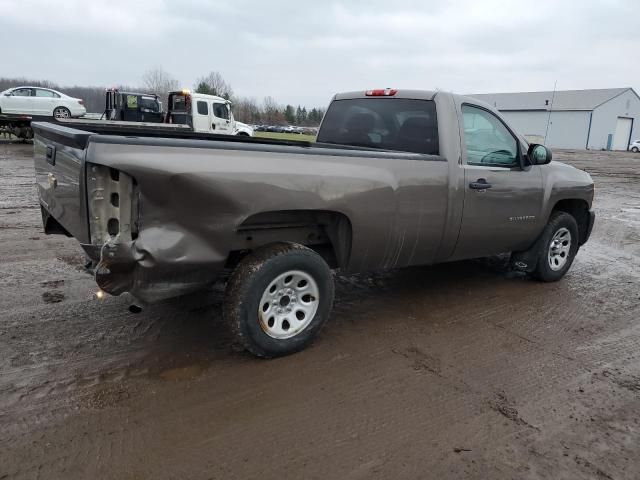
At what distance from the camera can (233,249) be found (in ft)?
11.3

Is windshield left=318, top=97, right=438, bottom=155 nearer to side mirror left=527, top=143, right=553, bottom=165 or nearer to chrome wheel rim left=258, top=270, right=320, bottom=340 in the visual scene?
side mirror left=527, top=143, right=553, bottom=165

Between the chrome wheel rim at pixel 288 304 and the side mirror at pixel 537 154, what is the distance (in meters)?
2.85

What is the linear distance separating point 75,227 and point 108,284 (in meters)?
0.50

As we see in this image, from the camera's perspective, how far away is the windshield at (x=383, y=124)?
4.65 m

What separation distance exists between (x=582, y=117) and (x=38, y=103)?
194ft

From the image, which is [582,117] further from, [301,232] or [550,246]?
[301,232]

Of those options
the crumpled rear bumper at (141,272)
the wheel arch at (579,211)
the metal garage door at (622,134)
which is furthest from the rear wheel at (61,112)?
the metal garage door at (622,134)

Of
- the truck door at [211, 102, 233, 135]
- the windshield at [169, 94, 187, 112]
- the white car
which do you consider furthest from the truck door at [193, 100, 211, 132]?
the white car

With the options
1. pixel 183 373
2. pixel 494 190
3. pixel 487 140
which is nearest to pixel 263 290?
pixel 183 373

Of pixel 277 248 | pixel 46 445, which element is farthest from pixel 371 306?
pixel 46 445

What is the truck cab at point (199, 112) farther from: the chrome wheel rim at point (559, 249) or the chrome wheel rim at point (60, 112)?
the chrome wheel rim at point (559, 249)

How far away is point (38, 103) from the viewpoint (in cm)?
2292

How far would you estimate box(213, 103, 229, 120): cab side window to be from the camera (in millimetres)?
22234

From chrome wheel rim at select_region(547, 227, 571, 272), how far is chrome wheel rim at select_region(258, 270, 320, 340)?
10.8 ft
